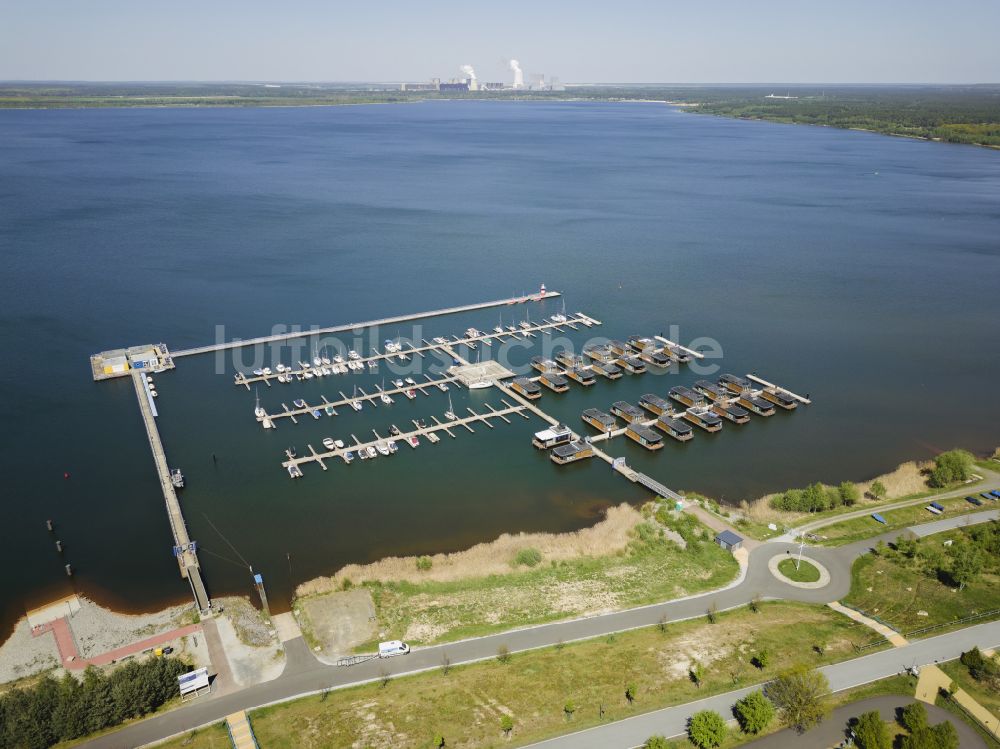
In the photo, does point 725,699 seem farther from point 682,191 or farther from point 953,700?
point 682,191

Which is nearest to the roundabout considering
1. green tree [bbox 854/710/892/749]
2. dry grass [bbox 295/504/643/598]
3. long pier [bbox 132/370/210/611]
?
dry grass [bbox 295/504/643/598]

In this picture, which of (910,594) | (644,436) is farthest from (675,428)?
A: (910,594)

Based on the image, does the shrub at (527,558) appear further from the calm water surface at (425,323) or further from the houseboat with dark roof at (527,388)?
the houseboat with dark roof at (527,388)

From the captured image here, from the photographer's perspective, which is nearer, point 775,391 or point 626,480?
point 626,480

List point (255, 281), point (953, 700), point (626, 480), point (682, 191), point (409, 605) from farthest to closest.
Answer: point (682, 191)
point (255, 281)
point (626, 480)
point (409, 605)
point (953, 700)

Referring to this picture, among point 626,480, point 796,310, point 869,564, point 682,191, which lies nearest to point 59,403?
point 626,480

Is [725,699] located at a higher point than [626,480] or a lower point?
higher

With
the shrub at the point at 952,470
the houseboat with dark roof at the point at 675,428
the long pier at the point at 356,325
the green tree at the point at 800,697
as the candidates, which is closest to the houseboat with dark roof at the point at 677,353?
the houseboat with dark roof at the point at 675,428
